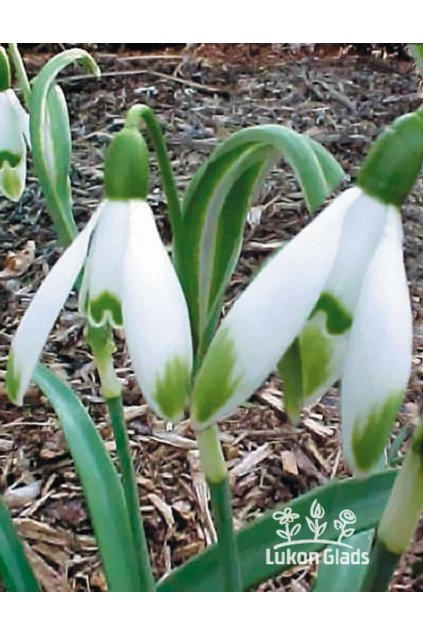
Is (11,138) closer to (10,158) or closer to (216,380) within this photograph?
(10,158)

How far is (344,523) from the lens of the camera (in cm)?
89

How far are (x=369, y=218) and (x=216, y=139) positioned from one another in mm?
347

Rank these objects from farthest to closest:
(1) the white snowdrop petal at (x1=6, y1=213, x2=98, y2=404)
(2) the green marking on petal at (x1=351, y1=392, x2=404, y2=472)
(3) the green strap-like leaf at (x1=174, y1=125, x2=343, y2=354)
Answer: (3) the green strap-like leaf at (x1=174, y1=125, x2=343, y2=354) < (1) the white snowdrop petal at (x1=6, y1=213, x2=98, y2=404) < (2) the green marking on petal at (x1=351, y1=392, x2=404, y2=472)

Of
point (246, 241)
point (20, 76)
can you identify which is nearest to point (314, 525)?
point (246, 241)

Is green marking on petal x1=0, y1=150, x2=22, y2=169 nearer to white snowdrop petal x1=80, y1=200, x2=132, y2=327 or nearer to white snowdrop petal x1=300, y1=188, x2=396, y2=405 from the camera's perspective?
white snowdrop petal x1=80, y1=200, x2=132, y2=327

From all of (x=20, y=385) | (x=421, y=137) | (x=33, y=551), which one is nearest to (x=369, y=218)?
(x=421, y=137)

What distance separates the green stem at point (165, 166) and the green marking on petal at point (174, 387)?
0.22 m

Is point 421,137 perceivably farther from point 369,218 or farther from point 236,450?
point 236,450

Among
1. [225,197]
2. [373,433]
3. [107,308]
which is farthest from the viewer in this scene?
[225,197]

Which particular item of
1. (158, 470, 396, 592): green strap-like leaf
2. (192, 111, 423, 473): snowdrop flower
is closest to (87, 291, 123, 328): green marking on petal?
(192, 111, 423, 473): snowdrop flower

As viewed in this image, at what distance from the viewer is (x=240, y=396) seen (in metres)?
0.59

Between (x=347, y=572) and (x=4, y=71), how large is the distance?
0.60 m

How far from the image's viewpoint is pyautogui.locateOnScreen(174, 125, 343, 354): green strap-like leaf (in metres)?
0.83

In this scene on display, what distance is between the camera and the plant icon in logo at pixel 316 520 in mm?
889
